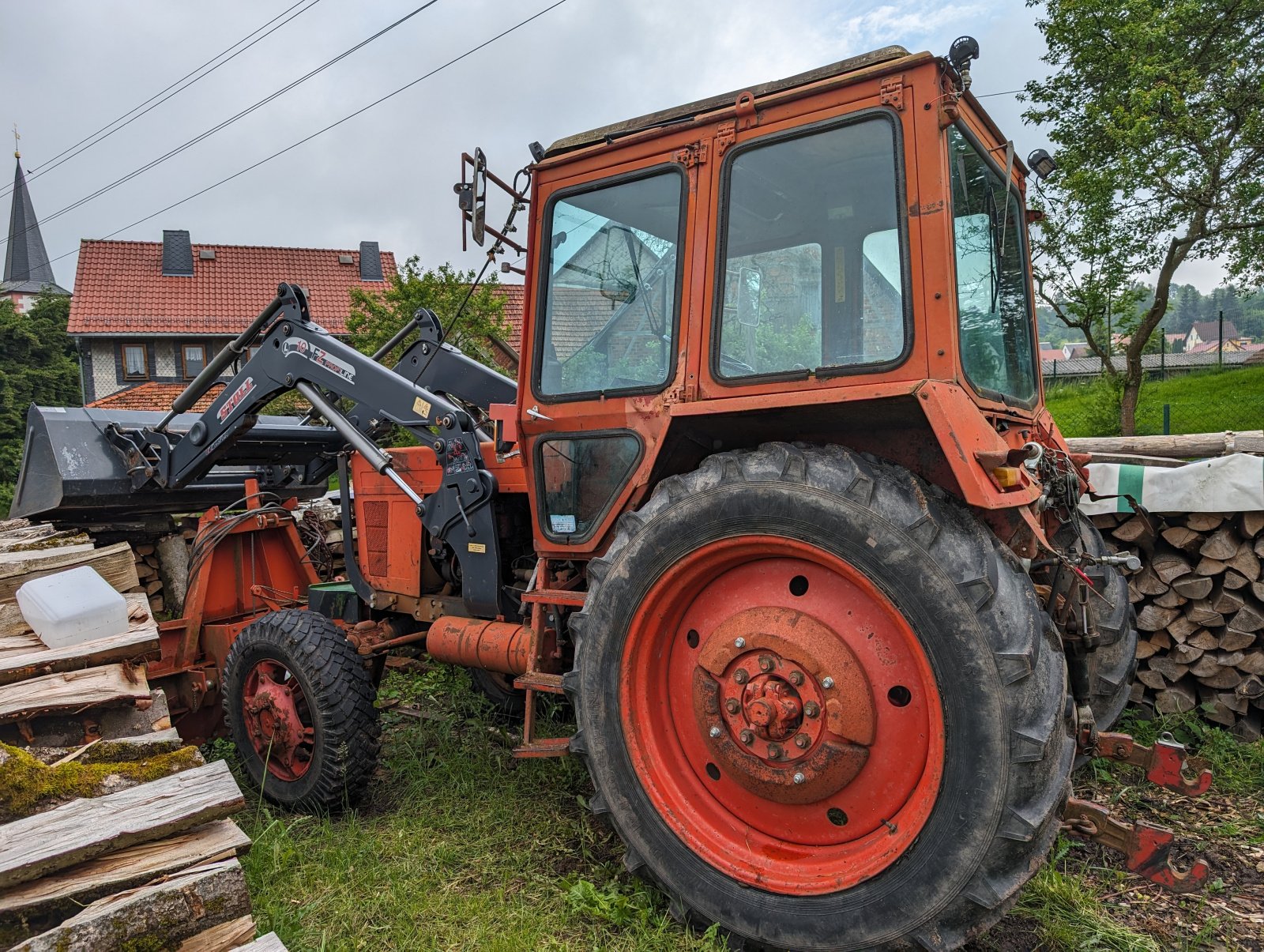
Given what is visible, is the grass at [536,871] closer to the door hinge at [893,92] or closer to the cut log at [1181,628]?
the cut log at [1181,628]

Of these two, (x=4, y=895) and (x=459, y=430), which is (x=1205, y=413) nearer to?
(x=459, y=430)

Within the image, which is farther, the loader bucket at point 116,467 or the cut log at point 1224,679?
the loader bucket at point 116,467

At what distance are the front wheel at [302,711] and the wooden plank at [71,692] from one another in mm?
533

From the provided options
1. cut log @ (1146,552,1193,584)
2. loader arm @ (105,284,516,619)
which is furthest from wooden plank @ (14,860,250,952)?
cut log @ (1146,552,1193,584)

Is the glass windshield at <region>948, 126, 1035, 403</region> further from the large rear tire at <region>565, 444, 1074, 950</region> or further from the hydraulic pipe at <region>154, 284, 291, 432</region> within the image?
the hydraulic pipe at <region>154, 284, 291, 432</region>

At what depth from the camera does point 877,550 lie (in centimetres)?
216

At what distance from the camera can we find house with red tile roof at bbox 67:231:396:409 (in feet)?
78.7

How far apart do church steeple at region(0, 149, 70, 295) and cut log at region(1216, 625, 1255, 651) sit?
5757 cm

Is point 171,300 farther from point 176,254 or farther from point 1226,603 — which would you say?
point 1226,603

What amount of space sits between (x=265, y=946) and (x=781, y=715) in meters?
1.43

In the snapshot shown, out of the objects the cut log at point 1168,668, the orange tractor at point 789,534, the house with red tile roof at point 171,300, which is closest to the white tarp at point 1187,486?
the cut log at point 1168,668

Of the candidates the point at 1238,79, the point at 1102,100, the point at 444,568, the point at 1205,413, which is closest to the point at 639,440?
the point at 444,568

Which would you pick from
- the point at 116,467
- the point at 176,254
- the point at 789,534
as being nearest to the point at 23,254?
the point at 176,254

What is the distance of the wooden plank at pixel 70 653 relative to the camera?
3.06 metres
